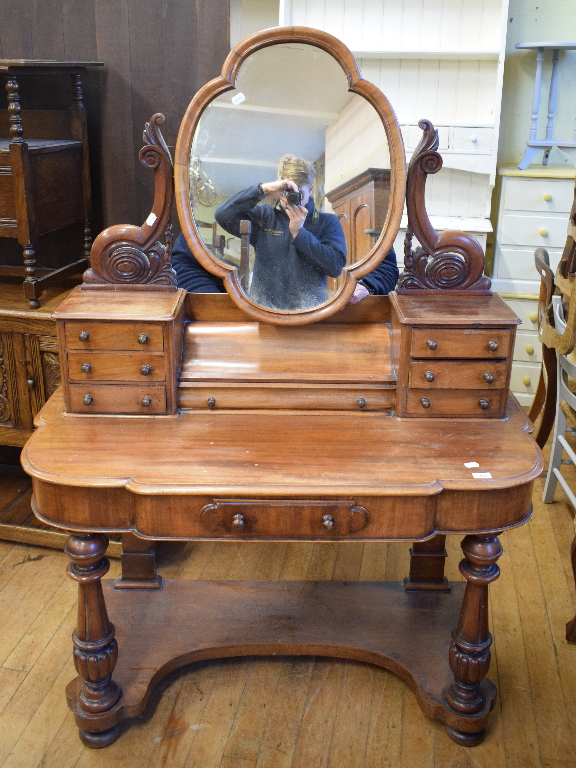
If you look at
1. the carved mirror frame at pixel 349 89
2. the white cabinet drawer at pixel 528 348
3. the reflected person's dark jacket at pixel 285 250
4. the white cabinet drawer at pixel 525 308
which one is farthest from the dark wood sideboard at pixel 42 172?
the white cabinet drawer at pixel 528 348

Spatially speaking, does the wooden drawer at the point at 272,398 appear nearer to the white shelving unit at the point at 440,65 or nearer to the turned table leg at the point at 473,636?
the turned table leg at the point at 473,636

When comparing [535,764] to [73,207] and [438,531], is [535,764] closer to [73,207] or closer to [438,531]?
[438,531]

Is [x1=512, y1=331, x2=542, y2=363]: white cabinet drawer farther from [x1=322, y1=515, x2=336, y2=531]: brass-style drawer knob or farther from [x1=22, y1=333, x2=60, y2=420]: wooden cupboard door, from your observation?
[x1=322, y1=515, x2=336, y2=531]: brass-style drawer knob

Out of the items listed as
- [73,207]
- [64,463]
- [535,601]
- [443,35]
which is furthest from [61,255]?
[535,601]

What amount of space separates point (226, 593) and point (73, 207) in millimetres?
1678

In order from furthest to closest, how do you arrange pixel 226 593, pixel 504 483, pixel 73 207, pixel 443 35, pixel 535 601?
1. pixel 443 35
2. pixel 73 207
3. pixel 535 601
4. pixel 226 593
5. pixel 504 483

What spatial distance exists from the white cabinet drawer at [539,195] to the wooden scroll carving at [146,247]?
2406mm

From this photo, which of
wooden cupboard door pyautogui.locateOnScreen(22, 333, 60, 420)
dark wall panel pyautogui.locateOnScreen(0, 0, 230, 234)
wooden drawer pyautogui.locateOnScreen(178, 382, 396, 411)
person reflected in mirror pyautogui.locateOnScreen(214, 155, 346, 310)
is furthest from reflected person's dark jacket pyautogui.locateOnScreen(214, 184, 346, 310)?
dark wall panel pyautogui.locateOnScreen(0, 0, 230, 234)

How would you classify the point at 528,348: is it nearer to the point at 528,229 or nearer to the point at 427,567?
the point at 528,229

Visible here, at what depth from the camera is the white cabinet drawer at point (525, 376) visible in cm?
429

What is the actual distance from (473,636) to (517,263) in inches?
99.0

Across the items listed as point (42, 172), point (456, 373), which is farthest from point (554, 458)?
point (42, 172)

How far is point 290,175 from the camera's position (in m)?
2.10

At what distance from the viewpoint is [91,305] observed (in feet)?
6.89
